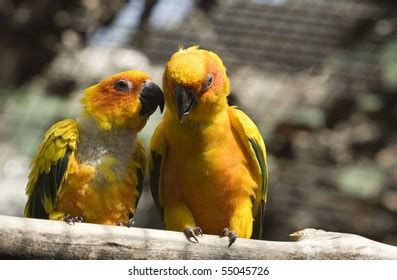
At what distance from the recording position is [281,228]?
10.5ft

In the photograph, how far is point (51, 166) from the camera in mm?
2086

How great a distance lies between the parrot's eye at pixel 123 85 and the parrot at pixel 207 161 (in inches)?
5.0

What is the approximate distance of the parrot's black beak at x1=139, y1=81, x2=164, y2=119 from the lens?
2.14m

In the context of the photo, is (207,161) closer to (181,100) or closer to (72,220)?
(181,100)

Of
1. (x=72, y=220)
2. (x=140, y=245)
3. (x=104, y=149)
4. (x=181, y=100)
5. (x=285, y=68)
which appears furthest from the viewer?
(x=285, y=68)

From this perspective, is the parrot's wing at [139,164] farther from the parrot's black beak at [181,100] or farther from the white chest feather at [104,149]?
the parrot's black beak at [181,100]

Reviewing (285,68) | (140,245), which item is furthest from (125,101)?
(285,68)

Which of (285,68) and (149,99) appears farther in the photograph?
(285,68)

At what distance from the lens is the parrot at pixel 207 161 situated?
210 centimetres

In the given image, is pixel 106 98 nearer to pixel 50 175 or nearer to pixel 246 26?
pixel 50 175

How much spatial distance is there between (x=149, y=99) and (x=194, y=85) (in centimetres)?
18

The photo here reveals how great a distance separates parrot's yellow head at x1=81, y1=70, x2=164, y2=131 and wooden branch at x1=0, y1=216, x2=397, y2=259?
1.51ft

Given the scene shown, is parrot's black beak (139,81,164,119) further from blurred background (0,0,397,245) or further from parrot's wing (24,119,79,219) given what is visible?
blurred background (0,0,397,245)
